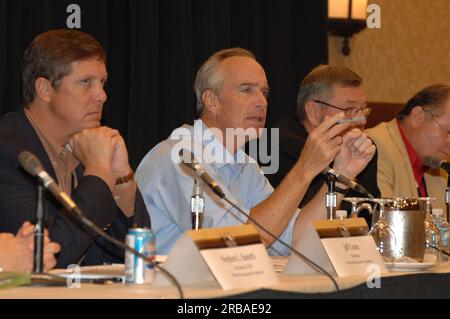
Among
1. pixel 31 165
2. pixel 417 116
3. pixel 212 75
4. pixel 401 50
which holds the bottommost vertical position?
pixel 31 165

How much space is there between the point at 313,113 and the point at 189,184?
1.33m

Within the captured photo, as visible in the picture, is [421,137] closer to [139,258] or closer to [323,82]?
[323,82]

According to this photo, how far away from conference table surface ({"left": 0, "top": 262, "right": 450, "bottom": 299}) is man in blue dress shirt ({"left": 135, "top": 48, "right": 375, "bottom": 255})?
2.22 ft

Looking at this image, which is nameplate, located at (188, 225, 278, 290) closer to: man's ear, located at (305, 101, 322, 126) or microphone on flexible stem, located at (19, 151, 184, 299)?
microphone on flexible stem, located at (19, 151, 184, 299)

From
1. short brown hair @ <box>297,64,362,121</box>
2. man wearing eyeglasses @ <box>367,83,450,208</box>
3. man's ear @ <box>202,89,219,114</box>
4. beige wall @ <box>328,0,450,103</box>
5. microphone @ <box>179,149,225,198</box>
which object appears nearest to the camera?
microphone @ <box>179,149,225,198</box>

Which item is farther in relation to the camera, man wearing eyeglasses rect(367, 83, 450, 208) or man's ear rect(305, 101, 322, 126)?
man wearing eyeglasses rect(367, 83, 450, 208)

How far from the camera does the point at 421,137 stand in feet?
15.6

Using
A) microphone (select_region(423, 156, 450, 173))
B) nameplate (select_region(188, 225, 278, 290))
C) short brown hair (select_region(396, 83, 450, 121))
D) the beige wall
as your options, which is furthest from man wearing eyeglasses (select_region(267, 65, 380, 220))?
nameplate (select_region(188, 225, 278, 290))

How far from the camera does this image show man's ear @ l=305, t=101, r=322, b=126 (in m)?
4.36

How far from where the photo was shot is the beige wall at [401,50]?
5.78 m

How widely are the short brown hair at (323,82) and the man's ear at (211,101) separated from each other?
0.86 m

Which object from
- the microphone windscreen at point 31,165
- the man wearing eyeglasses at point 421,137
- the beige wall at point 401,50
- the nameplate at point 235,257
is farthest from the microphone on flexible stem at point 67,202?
the beige wall at point 401,50

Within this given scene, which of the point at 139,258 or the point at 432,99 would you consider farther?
the point at 432,99

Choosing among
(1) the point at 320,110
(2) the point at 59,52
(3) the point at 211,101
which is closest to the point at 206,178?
(2) the point at 59,52
